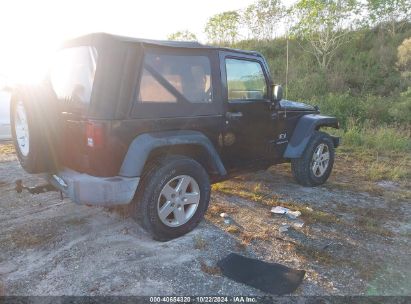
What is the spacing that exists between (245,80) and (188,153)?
4.25ft

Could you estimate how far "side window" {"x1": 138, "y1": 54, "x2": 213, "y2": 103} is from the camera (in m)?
3.23

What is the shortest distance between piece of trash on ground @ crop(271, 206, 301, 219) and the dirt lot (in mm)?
79

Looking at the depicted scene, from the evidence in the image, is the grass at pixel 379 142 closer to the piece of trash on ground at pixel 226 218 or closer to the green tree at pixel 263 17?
the piece of trash on ground at pixel 226 218

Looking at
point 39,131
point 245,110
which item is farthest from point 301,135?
point 39,131

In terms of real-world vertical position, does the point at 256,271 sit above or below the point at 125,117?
below

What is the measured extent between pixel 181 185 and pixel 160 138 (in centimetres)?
56

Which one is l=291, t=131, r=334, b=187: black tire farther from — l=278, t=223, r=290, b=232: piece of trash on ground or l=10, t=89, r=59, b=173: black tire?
l=10, t=89, r=59, b=173: black tire

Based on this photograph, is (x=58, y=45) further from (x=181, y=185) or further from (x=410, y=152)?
(x=410, y=152)

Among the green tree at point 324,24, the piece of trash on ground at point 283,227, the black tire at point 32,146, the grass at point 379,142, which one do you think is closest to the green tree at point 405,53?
the green tree at point 324,24

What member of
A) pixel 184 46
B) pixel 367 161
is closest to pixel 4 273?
pixel 184 46

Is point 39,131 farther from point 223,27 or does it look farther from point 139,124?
point 223,27

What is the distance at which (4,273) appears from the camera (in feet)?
9.50

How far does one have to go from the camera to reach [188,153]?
146 inches

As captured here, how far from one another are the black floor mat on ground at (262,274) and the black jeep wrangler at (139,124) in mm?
721
